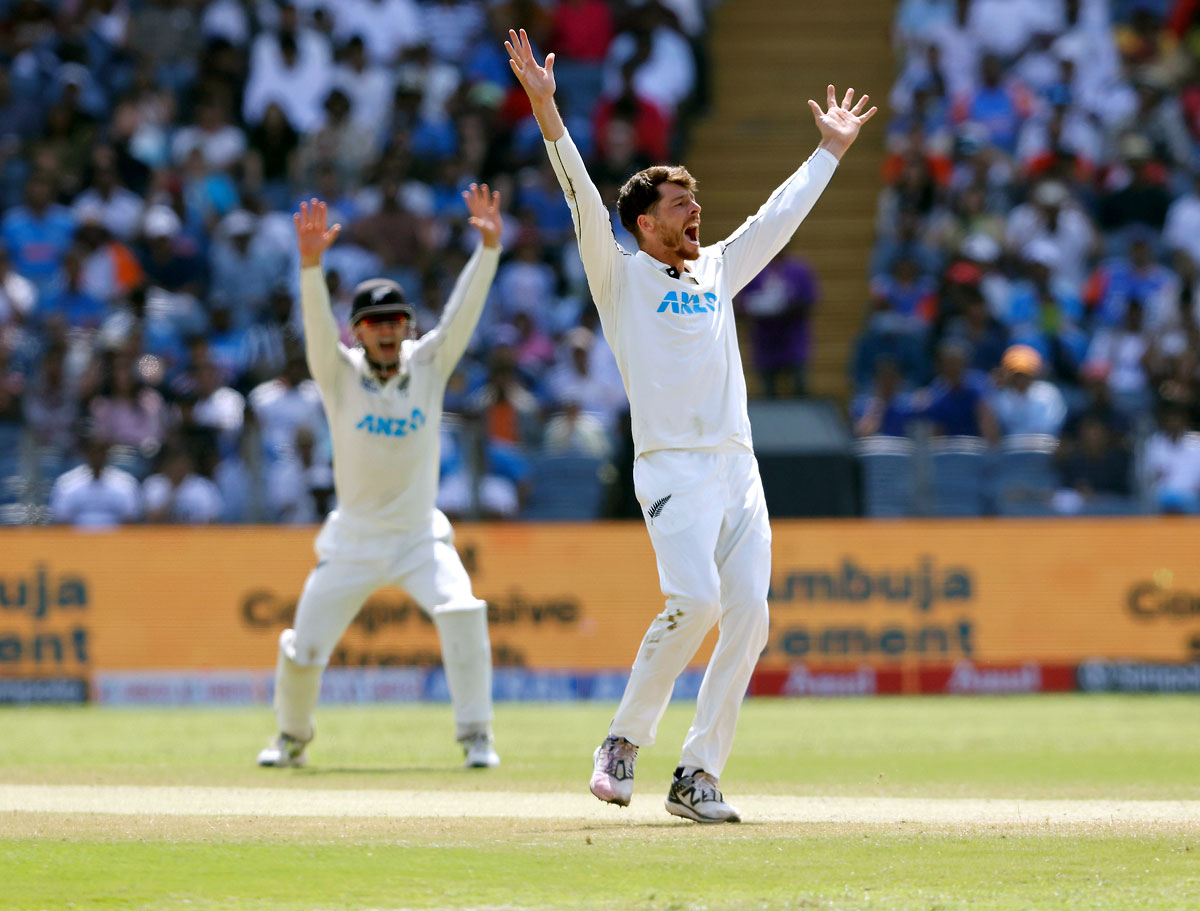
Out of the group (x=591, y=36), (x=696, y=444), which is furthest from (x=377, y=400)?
(x=591, y=36)

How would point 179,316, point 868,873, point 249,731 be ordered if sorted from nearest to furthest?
1. point 868,873
2. point 249,731
3. point 179,316

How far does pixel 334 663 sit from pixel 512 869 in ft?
31.2

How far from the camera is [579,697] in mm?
15016

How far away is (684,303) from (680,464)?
615mm

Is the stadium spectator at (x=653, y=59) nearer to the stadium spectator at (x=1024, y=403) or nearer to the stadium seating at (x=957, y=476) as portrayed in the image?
the stadium spectator at (x=1024, y=403)

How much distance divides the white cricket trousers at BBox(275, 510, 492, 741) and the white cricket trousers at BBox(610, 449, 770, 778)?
8.66 ft

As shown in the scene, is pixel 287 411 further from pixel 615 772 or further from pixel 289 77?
pixel 615 772

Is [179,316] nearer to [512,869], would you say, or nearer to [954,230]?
[954,230]

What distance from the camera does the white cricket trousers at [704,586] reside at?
6.95m

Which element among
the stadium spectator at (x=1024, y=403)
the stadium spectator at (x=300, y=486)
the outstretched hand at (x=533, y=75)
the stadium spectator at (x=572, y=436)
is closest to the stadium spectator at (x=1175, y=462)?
the stadium spectator at (x=1024, y=403)

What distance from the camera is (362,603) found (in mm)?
9703

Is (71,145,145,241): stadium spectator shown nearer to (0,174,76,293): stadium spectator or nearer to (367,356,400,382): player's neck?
(0,174,76,293): stadium spectator

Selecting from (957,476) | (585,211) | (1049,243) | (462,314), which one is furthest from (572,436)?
(585,211)

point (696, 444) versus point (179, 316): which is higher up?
point (179, 316)
